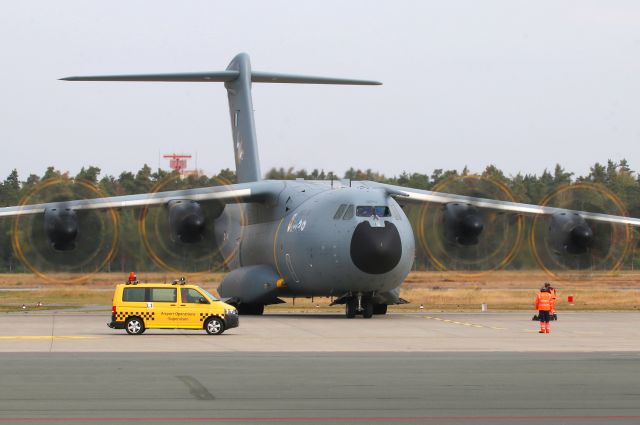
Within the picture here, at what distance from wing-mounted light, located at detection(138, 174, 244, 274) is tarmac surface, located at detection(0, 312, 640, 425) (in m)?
6.64

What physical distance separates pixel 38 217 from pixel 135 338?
11492 mm

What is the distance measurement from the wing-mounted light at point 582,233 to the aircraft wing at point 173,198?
8.99 metres

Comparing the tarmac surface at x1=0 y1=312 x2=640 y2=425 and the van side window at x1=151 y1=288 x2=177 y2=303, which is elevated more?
the van side window at x1=151 y1=288 x2=177 y2=303

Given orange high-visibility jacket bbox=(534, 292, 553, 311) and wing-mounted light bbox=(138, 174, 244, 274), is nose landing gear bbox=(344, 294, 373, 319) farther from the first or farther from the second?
orange high-visibility jacket bbox=(534, 292, 553, 311)

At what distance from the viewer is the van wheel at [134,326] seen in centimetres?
2788

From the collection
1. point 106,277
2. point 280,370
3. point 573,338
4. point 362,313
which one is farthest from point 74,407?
point 106,277

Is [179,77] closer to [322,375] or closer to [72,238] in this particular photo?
[72,238]

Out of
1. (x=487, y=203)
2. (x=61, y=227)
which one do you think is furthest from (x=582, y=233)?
(x=61, y=227)

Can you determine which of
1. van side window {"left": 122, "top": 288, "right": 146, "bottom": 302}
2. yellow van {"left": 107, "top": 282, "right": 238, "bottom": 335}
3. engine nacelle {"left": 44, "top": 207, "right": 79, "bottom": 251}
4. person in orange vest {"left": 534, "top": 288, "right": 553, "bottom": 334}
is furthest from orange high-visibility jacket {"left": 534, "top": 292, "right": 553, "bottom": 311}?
engine nacelle {"left": 44, "top": 207, "right": 79, "bottom": 251}

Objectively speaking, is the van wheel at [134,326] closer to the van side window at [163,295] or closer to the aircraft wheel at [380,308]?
the van side window at [163,295]

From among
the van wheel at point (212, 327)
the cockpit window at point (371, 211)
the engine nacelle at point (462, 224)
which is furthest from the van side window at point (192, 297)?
the engine nacelle at point (462, 224)

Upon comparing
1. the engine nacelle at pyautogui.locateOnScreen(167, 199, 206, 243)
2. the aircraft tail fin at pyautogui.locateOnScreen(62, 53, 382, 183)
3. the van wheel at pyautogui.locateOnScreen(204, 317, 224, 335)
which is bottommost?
the van wheel at pyautogui.locateOnScreen(204, 317, 224, 335)

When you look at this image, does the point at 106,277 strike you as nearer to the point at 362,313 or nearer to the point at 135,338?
the point at 362,313

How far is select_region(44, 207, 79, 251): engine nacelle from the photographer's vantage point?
3509cm
